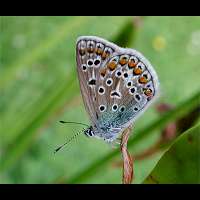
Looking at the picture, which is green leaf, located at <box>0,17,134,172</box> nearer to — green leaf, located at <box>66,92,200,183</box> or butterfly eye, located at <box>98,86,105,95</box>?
green leaf, located at <box>66,92,200,183</box>

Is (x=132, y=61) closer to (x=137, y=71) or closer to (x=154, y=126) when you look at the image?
(x=137, y=71)

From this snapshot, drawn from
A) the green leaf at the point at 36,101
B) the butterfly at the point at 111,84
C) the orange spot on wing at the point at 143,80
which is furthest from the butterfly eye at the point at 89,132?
the green leaf at the point at 36,101

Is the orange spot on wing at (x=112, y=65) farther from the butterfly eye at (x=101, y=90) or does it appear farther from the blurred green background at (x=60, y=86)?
the blurred green background at (x=60, y=86)

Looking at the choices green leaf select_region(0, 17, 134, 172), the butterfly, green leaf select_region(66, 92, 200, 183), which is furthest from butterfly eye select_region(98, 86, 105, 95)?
green leaf select_region(0, 17, 134, 172)

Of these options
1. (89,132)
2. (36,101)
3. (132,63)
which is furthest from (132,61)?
(36,101)

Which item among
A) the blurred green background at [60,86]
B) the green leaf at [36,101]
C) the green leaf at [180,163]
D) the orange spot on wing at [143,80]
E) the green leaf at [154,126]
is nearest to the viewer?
the green leaf at [180,163]

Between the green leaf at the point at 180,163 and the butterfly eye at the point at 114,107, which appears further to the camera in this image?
the butterfly eye at the point at 114,107
